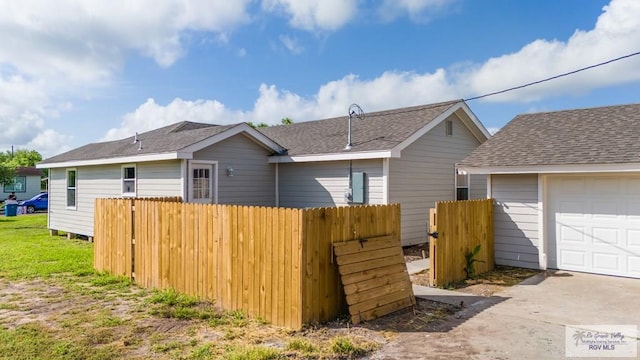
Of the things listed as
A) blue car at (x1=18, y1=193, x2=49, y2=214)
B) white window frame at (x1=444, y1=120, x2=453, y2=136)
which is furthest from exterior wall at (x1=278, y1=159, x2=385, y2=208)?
blue car at (x1=18, y1=193, x2=49, y2=214)

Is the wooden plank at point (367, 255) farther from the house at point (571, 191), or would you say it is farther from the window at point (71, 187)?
the window at point (71, 187)

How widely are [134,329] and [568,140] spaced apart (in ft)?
30.3

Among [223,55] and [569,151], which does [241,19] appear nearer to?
[223,55]

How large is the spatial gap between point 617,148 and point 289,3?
28.5ft

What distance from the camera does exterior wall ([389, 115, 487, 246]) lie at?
1148cm

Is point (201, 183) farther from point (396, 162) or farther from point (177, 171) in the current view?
point (396, 162)

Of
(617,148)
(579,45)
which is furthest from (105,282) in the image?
(579,45)

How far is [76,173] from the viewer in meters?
15.1

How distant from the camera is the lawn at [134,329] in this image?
14.1ft

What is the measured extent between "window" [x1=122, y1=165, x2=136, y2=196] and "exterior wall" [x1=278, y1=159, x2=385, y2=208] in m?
4.57

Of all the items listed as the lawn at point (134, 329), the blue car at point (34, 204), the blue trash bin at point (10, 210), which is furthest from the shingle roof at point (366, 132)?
the blue car at point (34, 204)

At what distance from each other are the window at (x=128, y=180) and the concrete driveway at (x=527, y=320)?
10.6 meters

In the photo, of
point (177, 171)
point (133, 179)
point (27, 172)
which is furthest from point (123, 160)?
point (27, 172)

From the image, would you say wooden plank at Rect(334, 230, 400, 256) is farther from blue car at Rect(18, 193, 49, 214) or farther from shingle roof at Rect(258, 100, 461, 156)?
blue car at Rect(18, 193, 49, 214)
